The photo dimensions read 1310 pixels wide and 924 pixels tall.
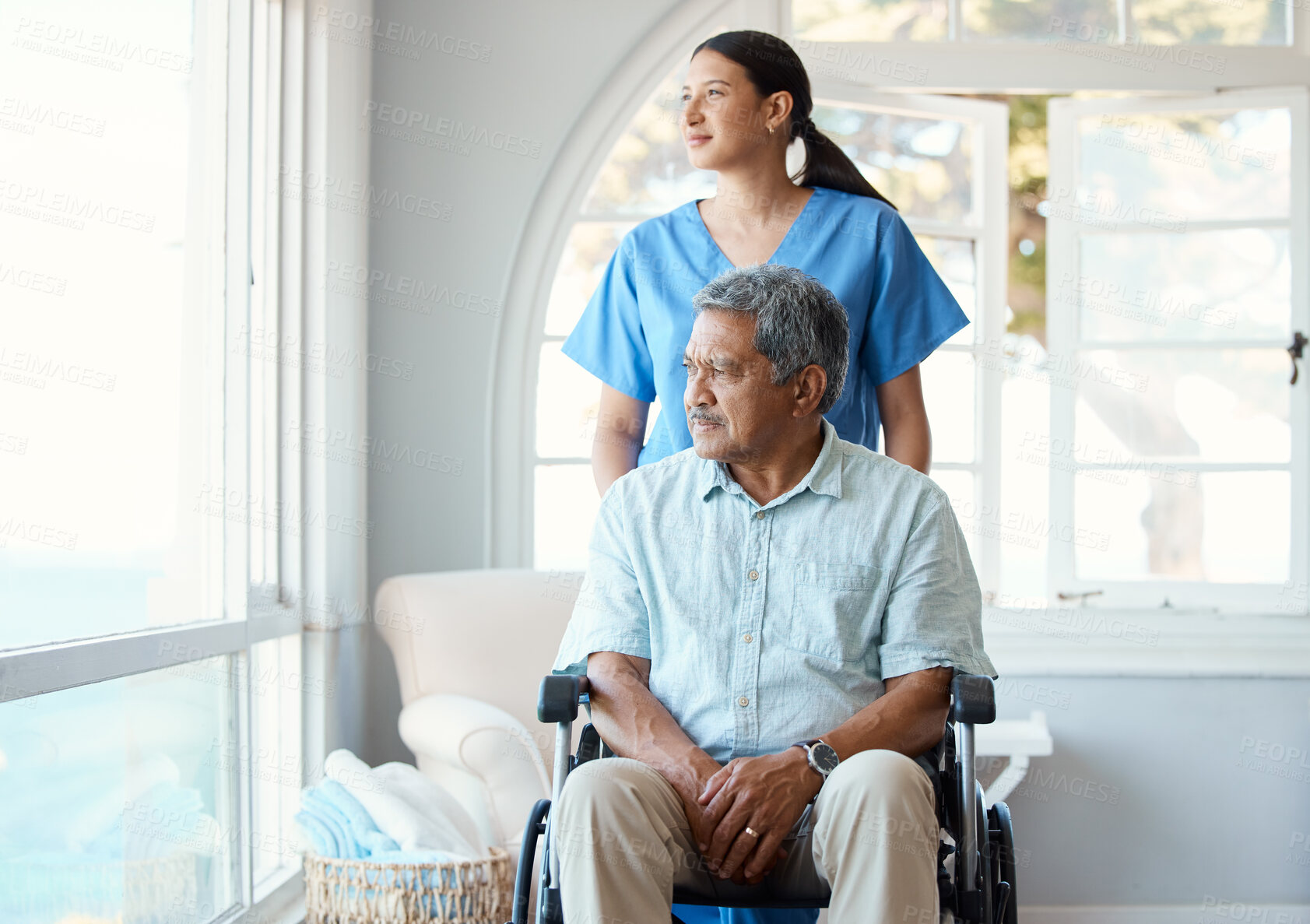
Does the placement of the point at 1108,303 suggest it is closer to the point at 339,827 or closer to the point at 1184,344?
the point at 1184,344

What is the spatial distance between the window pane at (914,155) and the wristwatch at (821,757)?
2.25 meters

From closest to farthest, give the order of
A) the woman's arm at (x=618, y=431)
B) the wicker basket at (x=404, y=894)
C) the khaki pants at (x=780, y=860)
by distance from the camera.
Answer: the khaki pants at (x=780, y=860), the woman's arm at (x=618, y=431), the wicker basket at (x=404, y=894)

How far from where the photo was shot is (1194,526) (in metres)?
3.40

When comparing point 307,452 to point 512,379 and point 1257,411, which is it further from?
point 1257,411

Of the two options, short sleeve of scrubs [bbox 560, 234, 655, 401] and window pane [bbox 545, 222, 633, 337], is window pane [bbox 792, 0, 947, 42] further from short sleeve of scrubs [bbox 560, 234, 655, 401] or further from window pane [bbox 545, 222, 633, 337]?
short sleeve of scrubs [bbox 560, 234, 655, 401]

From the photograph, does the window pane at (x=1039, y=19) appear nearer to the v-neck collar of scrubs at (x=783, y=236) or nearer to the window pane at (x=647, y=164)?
the window pane at (x=647, y=164)

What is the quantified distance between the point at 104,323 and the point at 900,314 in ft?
4.39

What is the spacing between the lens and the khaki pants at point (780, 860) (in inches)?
56.0

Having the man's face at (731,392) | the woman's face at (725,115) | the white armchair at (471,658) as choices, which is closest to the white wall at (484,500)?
the white armchair at (471,658)

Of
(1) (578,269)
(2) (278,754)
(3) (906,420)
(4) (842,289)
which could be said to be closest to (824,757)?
(3) (906,420)

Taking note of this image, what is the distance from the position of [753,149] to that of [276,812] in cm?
191

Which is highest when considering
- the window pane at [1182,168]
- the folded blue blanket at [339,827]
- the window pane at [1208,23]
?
the window pane at [1208,23]

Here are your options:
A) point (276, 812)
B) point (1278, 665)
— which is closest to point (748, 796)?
point (276, 812)

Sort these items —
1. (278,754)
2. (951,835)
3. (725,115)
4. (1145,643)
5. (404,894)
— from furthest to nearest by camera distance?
(1145,643), (278,754), (404,894), (725,115), (951,835)
